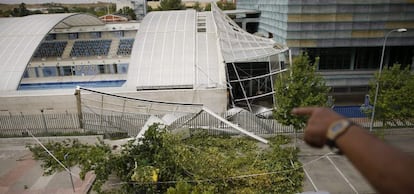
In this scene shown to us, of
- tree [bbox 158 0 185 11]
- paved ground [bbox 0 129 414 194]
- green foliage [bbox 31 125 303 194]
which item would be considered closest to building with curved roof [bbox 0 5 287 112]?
paved ground [bbox 0 129 414 194]

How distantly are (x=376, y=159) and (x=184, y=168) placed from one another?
487 inches

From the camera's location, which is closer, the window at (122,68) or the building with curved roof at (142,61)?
the building with curved roof at (142,61)

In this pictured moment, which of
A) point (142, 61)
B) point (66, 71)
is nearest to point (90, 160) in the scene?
point (142, 61)

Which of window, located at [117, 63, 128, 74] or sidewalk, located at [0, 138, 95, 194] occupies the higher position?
window, located at [117, 63, 128, 74]

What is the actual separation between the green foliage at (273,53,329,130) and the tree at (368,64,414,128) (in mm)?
3733

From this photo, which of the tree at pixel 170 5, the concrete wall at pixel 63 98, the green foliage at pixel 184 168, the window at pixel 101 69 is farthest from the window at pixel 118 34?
the tree at pixel 170 5

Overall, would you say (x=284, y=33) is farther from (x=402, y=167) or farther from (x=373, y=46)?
(x=402, y=167)

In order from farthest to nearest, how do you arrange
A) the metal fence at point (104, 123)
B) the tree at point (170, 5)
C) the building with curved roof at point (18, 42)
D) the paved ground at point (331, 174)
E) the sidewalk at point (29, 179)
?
the tree at point (170, 5), the building with curved roof at point (18, 42), the metal fence at point (104, 123), the sidewalk at point (29, 179), the paved ground at point (331, 174)

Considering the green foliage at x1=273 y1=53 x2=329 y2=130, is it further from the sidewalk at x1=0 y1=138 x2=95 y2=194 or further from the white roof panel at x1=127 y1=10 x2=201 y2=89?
the sidewalk at x1=0 y1=138 x2=95 y2=194

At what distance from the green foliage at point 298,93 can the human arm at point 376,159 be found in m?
14.9

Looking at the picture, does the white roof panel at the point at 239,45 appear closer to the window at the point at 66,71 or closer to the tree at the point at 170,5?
the window at the point at 66,71

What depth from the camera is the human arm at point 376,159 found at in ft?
6.27

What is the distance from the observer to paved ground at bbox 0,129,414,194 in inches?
564

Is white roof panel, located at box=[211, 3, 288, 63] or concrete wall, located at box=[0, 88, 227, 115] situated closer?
concrete wall, located at box=[0, 88, 227, 115]
